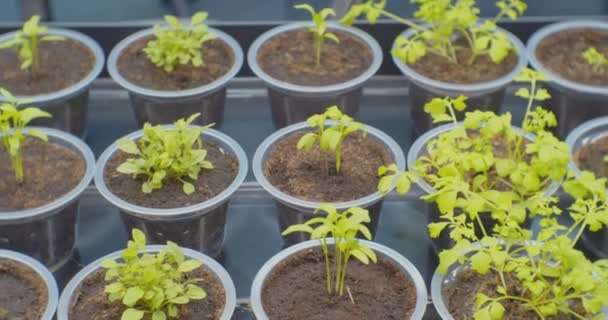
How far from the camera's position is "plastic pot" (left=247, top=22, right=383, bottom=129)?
2371 millimetres

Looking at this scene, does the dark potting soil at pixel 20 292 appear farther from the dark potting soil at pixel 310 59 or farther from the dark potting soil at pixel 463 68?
the dark potting soil at pixel 463 68

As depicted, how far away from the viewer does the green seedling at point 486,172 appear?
1755 mm

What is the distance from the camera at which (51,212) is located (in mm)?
2037

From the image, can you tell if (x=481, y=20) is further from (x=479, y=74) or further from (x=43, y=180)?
(x=43, y=180)

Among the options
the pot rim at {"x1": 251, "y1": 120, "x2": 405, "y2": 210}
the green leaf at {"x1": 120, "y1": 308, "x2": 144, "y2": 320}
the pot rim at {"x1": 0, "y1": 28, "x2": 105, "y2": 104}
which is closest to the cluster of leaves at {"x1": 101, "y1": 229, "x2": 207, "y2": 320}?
the green leaf at {"x1": 120, "y1": 308, "x2": 144, "y2": 320}

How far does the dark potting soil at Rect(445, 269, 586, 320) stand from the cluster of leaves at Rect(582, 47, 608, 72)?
0.87m

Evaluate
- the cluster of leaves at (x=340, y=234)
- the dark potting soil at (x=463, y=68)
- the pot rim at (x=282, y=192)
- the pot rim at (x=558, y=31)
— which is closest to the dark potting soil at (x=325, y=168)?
the pot rim at (x=282, y=192)

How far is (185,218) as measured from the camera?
6.75 feet

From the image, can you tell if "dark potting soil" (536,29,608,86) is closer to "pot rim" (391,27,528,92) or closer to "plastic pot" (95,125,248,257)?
"pot rim" (391,27,528,92)

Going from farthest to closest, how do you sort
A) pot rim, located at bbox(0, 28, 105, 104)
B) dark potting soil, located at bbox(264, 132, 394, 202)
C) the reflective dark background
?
the reflective dark background < pot rim, located at bbox(0, 28, 105, 104) < dark potting soil, located at bbox(264, 132, 394, 202)

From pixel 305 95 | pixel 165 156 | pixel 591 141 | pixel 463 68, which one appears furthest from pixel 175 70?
pixel 591 141

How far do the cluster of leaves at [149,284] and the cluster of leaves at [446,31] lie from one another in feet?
2.95

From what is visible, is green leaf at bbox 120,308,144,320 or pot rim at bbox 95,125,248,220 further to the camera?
pot rim at bbox 95,125,248,220

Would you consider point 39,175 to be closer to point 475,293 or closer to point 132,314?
point 132,314
